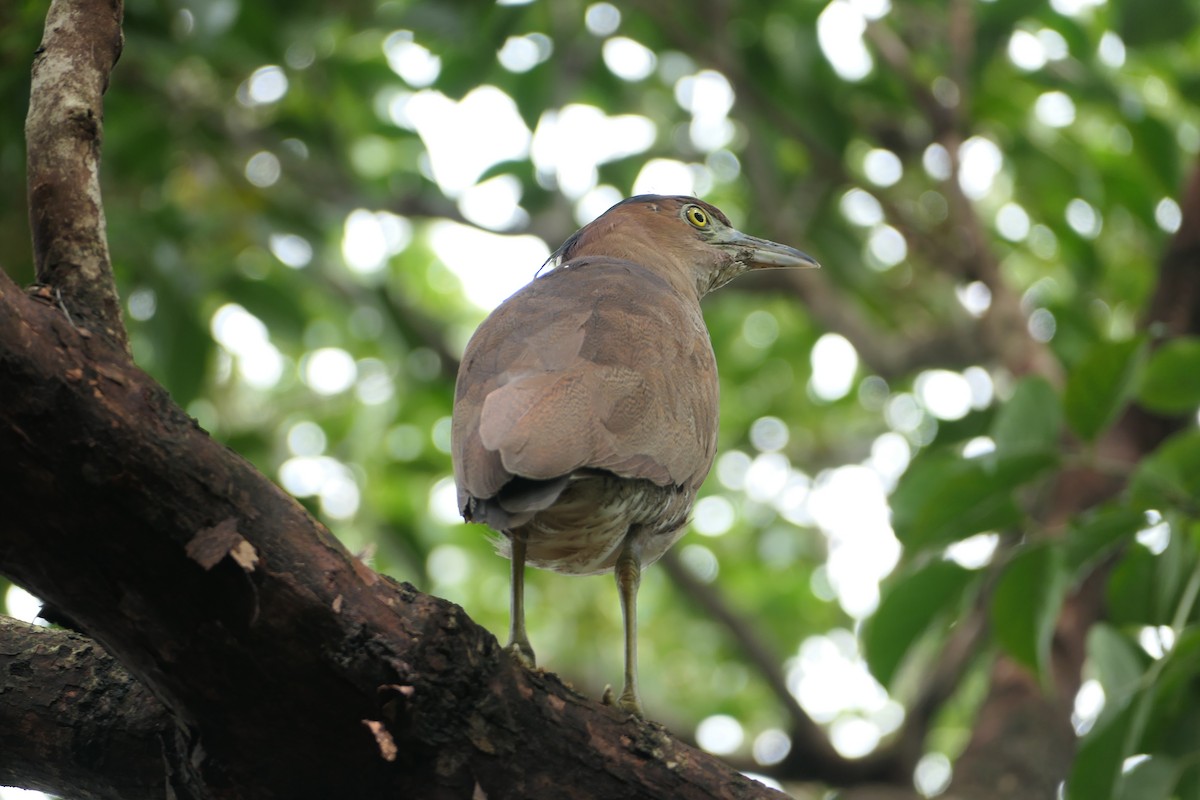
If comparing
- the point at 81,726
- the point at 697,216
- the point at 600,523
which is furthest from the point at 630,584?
the point at 697,216

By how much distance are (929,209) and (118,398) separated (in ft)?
20.4

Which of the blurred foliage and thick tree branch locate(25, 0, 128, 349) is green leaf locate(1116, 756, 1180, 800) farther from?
thick tree branch locate(25, 0, 128, 349)

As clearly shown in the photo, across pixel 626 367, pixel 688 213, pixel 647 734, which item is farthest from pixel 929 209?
pixel 647 734

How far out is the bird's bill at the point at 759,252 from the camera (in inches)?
207

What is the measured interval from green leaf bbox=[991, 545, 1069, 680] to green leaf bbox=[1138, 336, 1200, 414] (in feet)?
2.78

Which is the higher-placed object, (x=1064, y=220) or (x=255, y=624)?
(x=1064, y=220)

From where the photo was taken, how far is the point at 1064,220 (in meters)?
7.05

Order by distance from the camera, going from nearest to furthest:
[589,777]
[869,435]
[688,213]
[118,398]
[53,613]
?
[118,398], [53,613], [589,777], [688,213], [869,435]

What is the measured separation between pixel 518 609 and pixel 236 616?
1.13 metres

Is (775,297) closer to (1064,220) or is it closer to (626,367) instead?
(1064,220)

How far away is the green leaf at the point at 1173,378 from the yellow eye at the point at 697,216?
1775 millimetres

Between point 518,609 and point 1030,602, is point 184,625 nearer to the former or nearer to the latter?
point 518,609

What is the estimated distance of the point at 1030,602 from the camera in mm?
4262

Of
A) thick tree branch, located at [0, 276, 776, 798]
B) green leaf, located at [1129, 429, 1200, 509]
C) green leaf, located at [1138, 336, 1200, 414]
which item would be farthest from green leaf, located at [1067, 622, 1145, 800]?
thick tree branch, located at [0, 276, 776, 798]
